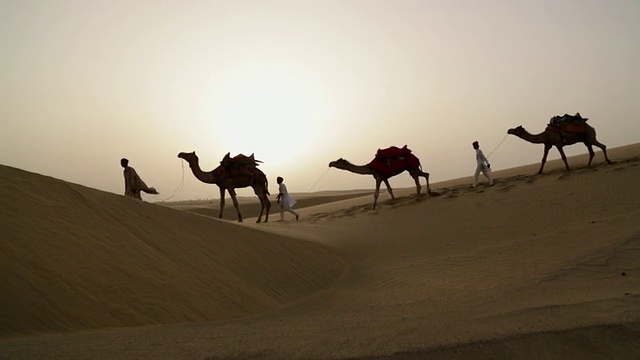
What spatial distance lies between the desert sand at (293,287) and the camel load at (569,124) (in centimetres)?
700

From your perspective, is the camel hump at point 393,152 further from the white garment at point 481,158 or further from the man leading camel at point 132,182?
the man leading camel at point 132,182

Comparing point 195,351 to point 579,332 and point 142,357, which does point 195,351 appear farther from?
point 579,332

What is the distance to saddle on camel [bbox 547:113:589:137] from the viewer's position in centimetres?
1911

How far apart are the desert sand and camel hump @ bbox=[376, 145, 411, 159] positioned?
6.88m

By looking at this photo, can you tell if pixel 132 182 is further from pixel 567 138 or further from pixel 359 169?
pixel 567 138

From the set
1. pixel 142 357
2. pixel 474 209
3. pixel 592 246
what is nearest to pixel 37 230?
pixel 142 357

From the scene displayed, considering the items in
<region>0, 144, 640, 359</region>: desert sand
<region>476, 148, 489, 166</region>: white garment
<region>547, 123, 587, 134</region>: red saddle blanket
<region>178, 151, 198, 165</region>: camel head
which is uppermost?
<region>178, 151, 198, 165</region>: camel head

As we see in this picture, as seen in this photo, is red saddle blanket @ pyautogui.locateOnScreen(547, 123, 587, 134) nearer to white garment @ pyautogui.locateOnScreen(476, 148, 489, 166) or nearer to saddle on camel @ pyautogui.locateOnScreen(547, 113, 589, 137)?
saddle on camel @ pyautogui.locateOnScreen(547, 113, 589, 137)

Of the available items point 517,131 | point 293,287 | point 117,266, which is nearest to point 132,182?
point 293,287

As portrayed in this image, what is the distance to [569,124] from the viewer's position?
1914cm

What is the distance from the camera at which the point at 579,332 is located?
12.4ft

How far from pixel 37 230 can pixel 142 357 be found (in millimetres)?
3358

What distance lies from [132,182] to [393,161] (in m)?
9.64

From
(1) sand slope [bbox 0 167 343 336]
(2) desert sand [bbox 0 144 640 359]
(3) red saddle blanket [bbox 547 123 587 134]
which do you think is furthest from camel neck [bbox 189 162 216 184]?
(3) red saddle blanket [bbox 547 123 587 134]
